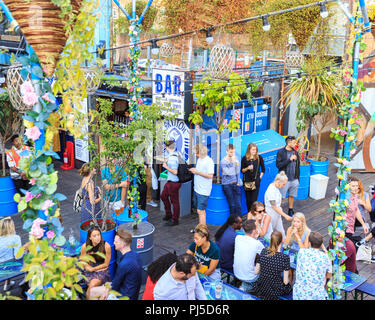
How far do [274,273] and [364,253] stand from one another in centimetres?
271

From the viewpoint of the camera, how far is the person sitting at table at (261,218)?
6.52m

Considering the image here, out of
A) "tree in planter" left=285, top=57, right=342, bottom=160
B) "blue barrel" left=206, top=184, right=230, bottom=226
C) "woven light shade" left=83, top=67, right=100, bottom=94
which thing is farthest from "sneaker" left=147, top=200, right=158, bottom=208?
"woven light shade" left=83, top=67, right=100, bottom=94

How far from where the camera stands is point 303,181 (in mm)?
10078

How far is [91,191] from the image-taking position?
670 centimetres

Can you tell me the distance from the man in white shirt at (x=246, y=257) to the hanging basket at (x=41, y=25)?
3.68 meters

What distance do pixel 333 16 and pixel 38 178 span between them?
49.3 feet

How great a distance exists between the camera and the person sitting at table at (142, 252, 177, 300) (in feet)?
15.0

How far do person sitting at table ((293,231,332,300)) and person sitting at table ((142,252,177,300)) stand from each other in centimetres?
145

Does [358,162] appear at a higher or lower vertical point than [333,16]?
lower

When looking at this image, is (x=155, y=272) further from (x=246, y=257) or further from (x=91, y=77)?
(x=91, y=77)

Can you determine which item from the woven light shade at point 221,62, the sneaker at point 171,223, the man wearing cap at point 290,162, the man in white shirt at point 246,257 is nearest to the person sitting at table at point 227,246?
the man in white shirt at point 246,257
